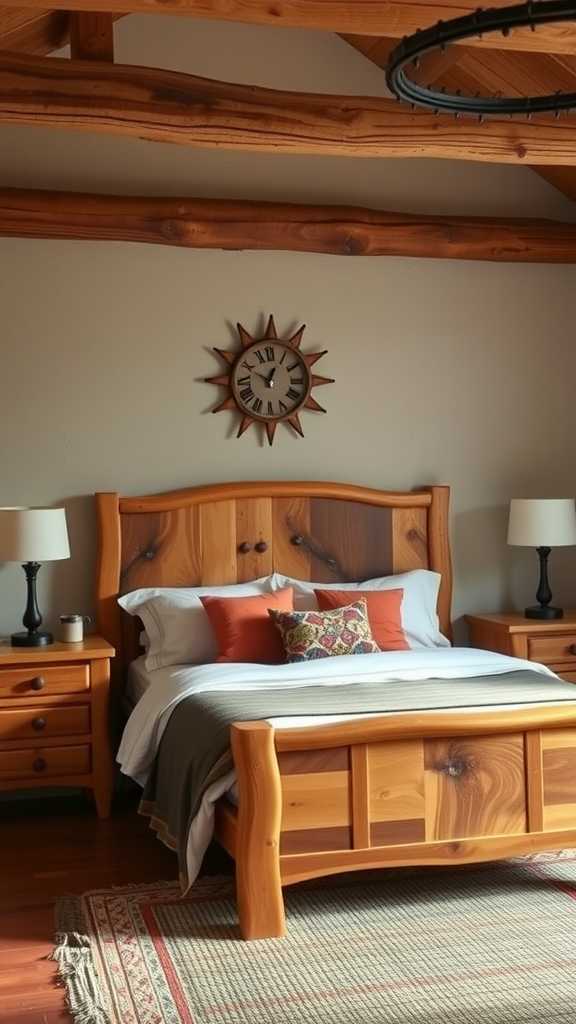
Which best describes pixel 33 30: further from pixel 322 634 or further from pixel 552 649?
pixel 552 649

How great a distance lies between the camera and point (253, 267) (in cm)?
547

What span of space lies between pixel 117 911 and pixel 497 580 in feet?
9.11

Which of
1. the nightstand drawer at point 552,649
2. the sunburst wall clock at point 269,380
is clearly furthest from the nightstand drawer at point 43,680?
the nightstand drawer at point 552,649

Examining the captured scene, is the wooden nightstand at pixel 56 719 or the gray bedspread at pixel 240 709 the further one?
Result: the wooden nightstand at pixel 56 719

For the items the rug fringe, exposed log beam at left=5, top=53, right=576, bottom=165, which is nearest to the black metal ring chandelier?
exposed log beam at left=5, top=53, right=576, bottom=165

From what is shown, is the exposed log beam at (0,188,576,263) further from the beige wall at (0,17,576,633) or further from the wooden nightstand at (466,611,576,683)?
the wooden nightstand at (466,611,576,683)

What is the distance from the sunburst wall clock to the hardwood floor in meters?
1.79

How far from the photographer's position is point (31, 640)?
4879 mm

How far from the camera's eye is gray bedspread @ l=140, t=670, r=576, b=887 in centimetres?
371

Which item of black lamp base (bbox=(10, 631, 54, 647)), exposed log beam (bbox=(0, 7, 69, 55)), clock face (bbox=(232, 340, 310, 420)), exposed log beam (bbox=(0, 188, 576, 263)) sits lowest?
black lamp base (bbox=(10, 631, 54, 647))

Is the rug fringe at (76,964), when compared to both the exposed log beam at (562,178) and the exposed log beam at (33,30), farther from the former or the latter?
the exposed log beam at (562,178)

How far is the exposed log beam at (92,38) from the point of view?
407 centimetres

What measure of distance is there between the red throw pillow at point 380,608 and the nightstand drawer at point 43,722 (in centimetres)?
111

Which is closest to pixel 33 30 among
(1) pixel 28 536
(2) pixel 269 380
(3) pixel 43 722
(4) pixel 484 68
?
(2) pixel 269 380
